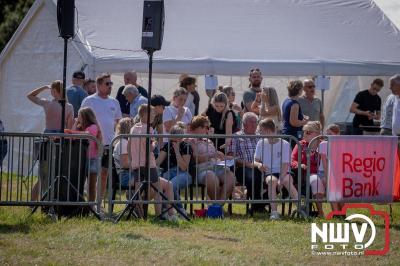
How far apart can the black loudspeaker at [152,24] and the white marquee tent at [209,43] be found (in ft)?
12.6

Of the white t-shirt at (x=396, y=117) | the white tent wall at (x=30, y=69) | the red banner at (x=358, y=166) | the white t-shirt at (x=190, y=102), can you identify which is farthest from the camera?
the white tent wall at (x=30, y=69)

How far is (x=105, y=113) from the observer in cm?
1327

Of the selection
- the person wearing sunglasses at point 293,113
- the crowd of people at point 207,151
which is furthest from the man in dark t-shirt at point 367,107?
the crowd of people at point 207,151

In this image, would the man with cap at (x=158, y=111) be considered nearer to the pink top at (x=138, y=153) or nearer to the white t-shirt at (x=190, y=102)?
the pink top at (x=138, y=153)

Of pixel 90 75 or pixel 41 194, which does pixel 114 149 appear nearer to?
pixel 41 194

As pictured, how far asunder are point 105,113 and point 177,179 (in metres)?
2.05

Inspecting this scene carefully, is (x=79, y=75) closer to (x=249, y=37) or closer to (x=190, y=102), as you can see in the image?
(x=190, y=102)

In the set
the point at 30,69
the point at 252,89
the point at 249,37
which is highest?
the point at 249,37

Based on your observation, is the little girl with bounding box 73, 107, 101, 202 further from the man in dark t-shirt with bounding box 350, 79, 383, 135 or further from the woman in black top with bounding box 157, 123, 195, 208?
the man in dark t-shirt with bounding box 350, 79, 383, 135

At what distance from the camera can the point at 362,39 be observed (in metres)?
17.0

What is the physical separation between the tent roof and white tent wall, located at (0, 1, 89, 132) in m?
0.53

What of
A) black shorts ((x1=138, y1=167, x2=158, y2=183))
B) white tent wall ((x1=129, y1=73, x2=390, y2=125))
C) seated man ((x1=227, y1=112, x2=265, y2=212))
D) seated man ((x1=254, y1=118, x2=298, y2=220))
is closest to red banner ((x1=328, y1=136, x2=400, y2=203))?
seated man ((x1=254, y1=118, x2=298, y2=220))

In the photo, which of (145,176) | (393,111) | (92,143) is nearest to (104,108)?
(92,143)

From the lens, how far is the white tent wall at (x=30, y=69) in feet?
53.5
